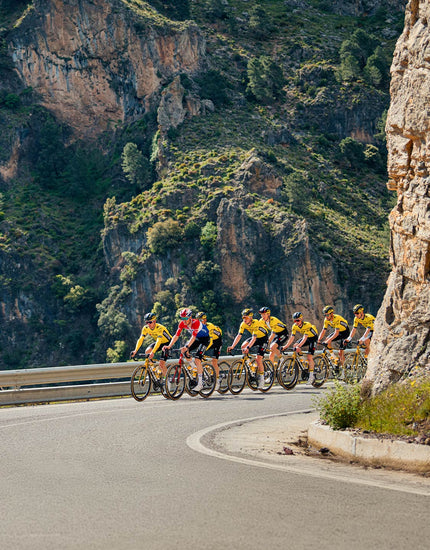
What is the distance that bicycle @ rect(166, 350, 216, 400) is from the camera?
624 inches

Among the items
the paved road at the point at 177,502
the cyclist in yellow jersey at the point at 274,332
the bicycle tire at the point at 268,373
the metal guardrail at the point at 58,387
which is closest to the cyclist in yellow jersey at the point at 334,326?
the cyclist in yellow jersey at the point at 274,332

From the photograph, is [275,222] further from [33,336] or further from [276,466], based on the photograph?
[276,466]

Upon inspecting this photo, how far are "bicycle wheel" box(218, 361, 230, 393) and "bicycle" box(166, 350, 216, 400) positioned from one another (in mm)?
719

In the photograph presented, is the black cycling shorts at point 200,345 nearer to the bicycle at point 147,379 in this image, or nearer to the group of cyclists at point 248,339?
the group of cyclists at point 248,339

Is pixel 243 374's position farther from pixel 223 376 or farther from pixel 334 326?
pixel 334 326

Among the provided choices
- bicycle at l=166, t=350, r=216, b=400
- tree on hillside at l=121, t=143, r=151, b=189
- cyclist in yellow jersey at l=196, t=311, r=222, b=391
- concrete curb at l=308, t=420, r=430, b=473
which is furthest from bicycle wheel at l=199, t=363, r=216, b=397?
tree on hillside at l=121, t=143, r=151, b=189

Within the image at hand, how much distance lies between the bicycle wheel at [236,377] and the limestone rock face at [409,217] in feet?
23.3

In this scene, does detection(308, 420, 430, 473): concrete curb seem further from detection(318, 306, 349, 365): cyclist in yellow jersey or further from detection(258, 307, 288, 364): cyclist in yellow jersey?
detection(318, 306, 349, 365): cyclist in yellow jersey

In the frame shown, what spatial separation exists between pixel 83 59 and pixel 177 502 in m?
101

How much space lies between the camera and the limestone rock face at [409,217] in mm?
9492

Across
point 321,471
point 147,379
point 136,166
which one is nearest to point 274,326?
point 147,379

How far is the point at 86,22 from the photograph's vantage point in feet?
332

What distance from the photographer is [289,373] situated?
61.6 feet

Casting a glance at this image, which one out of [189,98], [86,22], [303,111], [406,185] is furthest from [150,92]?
[406,185]
